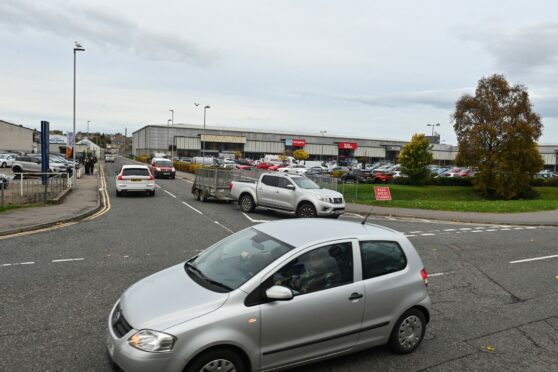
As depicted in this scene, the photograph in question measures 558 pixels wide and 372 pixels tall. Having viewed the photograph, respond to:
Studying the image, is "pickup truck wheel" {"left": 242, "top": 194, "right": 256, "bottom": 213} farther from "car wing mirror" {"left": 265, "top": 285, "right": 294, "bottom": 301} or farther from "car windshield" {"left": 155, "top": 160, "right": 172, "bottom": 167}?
Result: "car windshield" {"left": 155, "top": 160, "right": 172, "bottom": 167}

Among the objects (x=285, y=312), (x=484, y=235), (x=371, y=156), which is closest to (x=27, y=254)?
(x=285, y=312)

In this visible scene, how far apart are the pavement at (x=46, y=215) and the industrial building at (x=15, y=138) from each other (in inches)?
2374

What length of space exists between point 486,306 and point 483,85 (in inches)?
1670

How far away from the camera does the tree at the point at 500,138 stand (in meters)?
41.3

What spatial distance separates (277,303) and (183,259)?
5639mm

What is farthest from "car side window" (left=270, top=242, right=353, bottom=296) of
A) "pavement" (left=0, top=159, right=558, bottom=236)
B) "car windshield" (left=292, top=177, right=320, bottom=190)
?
"car windshield" (left=292, top=177, right=320, bottom=190)

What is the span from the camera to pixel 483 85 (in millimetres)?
43312

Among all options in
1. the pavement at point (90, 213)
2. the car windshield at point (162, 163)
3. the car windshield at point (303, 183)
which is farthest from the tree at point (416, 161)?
the car windshield at point (303, 183)

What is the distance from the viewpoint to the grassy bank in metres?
22.0

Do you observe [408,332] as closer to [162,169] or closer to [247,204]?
[247,204]

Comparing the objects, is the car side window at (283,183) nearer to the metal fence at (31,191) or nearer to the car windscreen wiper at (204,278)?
the metal fence at (31,191)

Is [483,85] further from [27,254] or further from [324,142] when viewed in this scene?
[324,142]

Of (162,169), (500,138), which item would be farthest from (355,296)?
(500,138)

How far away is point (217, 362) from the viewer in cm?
376
